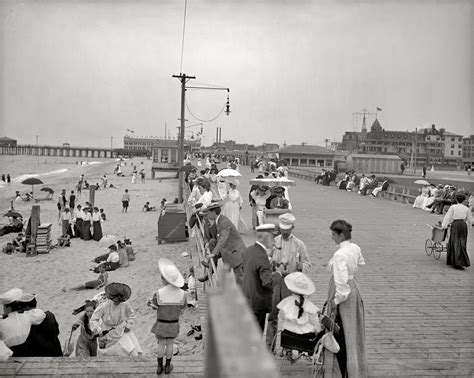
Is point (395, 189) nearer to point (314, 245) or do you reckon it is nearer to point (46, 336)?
point (314, 245)

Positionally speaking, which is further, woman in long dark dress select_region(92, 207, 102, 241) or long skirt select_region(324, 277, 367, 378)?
woman in long dark dress select_region(92, 207, 102, 241)

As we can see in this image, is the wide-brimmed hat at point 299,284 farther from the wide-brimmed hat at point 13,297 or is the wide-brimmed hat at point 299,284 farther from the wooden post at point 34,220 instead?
the wooden post at point 34,220

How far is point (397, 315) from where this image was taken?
280 inches

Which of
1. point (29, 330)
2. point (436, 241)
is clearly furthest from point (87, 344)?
point (436, 241)

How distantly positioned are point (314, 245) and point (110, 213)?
17.3 m

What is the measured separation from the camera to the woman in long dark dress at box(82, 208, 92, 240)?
61.8 feet

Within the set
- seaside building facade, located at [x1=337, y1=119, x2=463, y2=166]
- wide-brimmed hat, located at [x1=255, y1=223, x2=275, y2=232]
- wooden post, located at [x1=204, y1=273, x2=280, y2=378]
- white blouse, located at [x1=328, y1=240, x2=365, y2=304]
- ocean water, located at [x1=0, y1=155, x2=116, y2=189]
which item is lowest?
ocean water, located at [x1=0, y1=155, x2=116, y2=189]

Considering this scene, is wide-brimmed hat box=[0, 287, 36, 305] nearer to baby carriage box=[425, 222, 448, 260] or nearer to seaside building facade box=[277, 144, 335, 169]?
baby carriage box=[425, 222, 448, 260]

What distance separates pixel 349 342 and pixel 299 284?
764 millimetres

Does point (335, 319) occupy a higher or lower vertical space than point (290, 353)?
higher

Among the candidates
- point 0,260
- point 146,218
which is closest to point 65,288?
point 0,260

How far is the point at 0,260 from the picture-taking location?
1552cm

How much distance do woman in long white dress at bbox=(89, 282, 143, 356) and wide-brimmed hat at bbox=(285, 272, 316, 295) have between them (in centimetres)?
225

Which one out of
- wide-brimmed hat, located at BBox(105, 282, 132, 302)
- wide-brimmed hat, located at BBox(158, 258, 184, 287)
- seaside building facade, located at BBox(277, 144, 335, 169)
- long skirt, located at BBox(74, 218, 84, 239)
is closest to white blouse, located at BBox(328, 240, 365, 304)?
wide-brimmed hat, located at BBox(158, 258, 184, 287)
